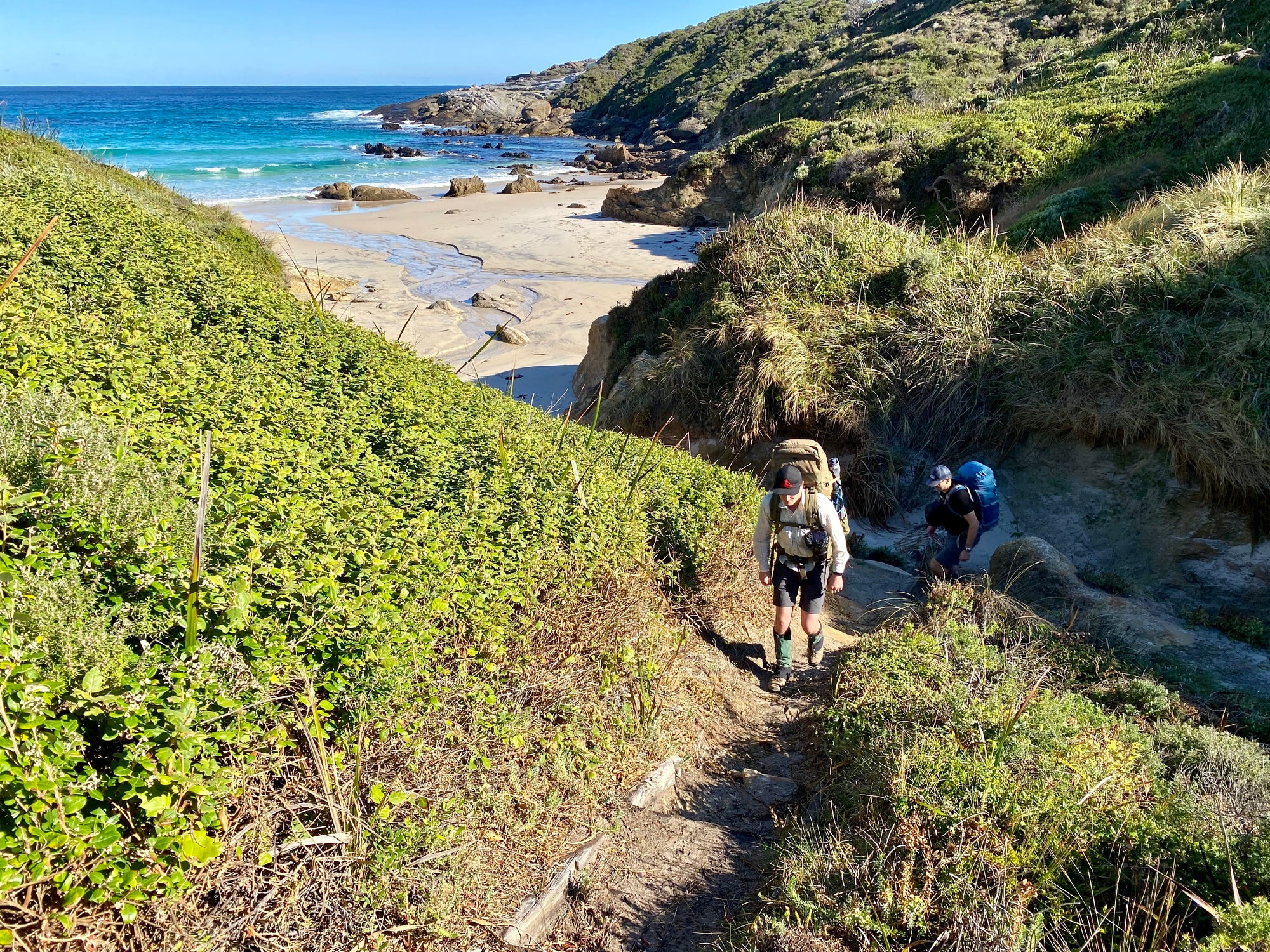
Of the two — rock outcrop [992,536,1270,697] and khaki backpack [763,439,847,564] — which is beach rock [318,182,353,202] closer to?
khaki backpack [763,439,847,564]

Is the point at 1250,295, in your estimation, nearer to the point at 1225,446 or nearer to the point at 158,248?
the point at 1225,446

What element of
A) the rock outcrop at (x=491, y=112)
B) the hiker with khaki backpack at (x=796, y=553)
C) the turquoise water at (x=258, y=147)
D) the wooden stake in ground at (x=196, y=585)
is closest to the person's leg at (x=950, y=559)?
the hiker with khaki backpack at (x=796, y=553)

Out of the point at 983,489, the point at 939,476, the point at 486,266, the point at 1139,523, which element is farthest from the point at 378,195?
the point at 1139,523

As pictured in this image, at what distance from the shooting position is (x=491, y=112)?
86.8 metres

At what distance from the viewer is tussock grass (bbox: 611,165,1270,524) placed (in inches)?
305

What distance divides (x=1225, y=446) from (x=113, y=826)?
8.86 m

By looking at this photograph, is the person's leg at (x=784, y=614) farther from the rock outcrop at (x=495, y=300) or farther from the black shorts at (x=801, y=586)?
the rock outcrop at (x=495, y=300)

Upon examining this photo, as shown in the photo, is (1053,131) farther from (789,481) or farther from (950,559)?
(789,481)

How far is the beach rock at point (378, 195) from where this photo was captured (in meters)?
35.2

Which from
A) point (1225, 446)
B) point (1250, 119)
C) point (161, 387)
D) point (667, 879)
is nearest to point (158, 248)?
point (161, 387)

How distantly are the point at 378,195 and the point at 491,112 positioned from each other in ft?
192

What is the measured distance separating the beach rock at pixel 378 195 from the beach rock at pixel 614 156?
18632 mm

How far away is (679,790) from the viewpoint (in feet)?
13.8

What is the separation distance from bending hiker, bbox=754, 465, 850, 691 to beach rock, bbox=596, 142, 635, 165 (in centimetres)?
4939
